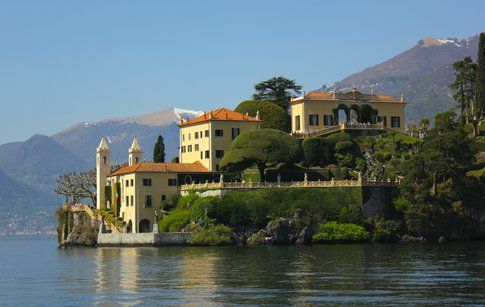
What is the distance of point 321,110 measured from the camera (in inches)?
5531

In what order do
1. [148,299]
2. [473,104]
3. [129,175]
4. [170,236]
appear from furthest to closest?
[473,104] → [129,175] → [170,236] → [148,299]

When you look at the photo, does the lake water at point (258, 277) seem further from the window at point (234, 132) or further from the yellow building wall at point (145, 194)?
the window at point (234, 132)

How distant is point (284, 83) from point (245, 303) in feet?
322

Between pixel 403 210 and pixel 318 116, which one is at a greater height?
pixel 318 116

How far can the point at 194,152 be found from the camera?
137000 mm

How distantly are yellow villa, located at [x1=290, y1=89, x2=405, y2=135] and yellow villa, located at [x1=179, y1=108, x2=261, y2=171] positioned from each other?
6.95 meters

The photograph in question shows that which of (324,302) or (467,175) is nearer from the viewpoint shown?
(324,302)

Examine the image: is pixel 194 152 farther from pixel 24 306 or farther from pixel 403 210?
pixel 24 306

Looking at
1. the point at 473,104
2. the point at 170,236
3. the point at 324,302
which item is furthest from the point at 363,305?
the point at 473,104

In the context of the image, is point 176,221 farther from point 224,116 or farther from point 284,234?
point 224,116

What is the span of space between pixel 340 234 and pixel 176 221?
62.1 ft

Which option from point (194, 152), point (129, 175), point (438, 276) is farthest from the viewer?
point (194, 152)

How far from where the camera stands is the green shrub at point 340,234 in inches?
4419

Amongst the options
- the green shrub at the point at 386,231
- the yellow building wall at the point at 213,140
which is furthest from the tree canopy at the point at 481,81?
the green shrub at the point at 386,231
